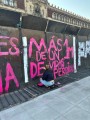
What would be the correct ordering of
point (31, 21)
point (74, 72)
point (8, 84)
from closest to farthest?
point (8, 84) < point (31, 21) < point (74, 72)

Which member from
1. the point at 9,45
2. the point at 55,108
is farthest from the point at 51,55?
the point at 55,108

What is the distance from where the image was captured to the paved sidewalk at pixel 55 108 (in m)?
3.46

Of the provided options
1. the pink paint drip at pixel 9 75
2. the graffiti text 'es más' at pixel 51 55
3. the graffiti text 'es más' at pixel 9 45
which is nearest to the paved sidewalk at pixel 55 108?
the pink paint drip at pixel 9 75

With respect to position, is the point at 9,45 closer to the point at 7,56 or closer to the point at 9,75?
the point at 7,56

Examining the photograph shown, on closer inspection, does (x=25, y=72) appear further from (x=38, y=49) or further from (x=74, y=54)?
(x=74, y=54)

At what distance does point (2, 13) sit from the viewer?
459 cm

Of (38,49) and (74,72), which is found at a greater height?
(38,49)

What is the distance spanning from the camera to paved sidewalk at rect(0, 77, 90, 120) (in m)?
3.46

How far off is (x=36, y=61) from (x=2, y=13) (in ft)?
8.41

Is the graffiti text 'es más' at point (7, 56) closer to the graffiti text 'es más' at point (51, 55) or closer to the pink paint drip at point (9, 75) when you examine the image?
the pink paint drip at point (9, 75)

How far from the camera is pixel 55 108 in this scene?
Answer: 3.89 meters

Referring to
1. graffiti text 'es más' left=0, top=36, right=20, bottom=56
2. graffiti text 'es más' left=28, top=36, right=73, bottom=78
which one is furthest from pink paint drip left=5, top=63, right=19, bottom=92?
graffiti text 'es más' left=28, top=36, right=73, bottom=78

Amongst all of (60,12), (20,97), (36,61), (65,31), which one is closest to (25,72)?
(36,61)

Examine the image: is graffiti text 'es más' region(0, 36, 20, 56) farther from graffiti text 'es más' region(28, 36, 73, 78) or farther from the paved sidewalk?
the paved sidewalk
